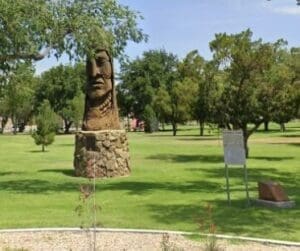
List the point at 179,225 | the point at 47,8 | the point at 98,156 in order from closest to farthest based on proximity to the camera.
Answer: the point at 179,225
the point at 47,8
the point at 98,156

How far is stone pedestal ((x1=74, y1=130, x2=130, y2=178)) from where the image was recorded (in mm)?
19547

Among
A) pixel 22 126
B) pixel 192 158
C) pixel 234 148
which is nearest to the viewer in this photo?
pixel 234 148

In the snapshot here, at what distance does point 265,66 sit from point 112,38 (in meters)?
12.2

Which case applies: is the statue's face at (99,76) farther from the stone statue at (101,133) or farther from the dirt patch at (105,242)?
the dirt patch at (105,242)

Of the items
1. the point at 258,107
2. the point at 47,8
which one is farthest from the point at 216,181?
the point at 258,107

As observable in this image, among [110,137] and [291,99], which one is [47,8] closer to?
[110,137]

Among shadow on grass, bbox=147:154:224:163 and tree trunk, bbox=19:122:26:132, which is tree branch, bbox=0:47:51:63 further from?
tree trunk, bbox=19:122:26:132

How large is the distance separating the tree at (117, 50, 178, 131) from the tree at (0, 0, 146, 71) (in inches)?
2622

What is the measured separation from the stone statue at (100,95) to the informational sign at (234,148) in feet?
26.9

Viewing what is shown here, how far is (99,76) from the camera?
20.4 meters

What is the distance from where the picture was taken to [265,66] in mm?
28297

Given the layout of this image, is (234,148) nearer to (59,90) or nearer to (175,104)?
(175,104)

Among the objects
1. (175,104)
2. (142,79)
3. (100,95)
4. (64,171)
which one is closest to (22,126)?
(142,79)

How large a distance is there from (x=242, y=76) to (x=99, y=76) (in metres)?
9.94
